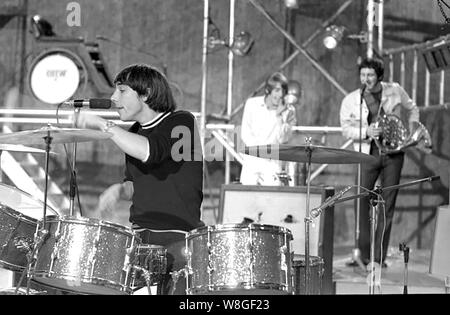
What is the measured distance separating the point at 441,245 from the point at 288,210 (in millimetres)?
1422

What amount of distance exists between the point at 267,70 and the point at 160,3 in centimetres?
132

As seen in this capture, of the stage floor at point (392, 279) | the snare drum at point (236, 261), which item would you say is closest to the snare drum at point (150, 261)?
the snare drum at point (236, 261)

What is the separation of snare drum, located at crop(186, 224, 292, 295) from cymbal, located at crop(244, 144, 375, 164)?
69cm

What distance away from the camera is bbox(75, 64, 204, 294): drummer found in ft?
15.0

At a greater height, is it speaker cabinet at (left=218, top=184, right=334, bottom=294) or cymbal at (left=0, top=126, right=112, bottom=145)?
cymbal at (left=0, top=126, right=112, bottom=145)

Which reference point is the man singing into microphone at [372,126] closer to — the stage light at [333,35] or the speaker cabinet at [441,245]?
the stage light at [333,35]

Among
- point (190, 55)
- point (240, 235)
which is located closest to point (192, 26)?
point (190, 55)

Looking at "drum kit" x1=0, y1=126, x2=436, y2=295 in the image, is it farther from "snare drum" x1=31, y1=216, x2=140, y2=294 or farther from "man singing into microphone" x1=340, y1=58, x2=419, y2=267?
"man singing into microphone" x1=340, y1=58, x2=419, y2=267

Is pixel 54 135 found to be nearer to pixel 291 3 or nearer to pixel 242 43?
pixel 242 43

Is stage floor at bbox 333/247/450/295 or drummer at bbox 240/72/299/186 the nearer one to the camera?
stage floor at bbox 333/247/450/295

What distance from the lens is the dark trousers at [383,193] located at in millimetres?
7395

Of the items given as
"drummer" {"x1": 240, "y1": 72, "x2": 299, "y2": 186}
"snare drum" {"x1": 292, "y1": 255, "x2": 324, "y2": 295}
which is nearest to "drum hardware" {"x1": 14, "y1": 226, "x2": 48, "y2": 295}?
"snare drum" {"x1": 292, "y1": 255, "x2": 324, "y2": 295}

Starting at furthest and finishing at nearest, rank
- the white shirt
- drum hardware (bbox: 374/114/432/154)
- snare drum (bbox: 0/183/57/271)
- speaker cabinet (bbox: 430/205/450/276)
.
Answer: the white shirt < drum hardware (bbox: 374/114/432/154) < speaker cabinet (bbox: 430/205/450/276) < snare drum (bbox: 0/183/57/271)

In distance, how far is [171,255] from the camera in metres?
4.57
